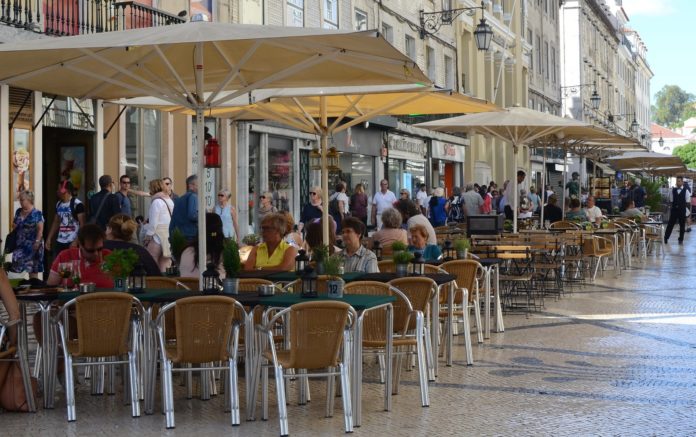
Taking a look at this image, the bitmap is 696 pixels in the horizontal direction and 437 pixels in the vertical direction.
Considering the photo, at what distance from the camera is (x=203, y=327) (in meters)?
7.97

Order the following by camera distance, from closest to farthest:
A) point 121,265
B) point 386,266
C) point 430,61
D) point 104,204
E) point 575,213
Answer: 1. point 121,265
2. point 386,266
3. point 104,204
4. point 575,213
5. point 430,61

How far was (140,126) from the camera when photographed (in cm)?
2128

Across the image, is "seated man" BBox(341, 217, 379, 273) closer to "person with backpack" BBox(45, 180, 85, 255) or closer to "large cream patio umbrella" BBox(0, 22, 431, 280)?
"large cream patio umbrella" BBox(0, 22, 431, 280)

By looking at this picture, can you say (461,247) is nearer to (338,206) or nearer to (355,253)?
(355,253)

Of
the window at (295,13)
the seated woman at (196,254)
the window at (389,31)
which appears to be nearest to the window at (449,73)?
the window at (389,31)

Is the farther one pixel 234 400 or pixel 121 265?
pixel 121 265

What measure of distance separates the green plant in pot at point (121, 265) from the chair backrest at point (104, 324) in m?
0.71

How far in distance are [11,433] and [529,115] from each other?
12.6 meters

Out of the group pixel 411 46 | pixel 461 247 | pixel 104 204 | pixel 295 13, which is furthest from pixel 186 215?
pixel 411 46

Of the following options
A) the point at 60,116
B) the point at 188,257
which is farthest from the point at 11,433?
the point at 60,116

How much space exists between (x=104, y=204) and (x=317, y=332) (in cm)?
964

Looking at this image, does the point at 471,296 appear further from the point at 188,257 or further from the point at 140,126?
the point at 140,126

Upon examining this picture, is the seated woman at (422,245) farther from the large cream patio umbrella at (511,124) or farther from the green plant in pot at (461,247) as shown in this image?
the large cream patio umbrella at (511,124)

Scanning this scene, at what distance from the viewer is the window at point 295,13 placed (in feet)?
85.1
